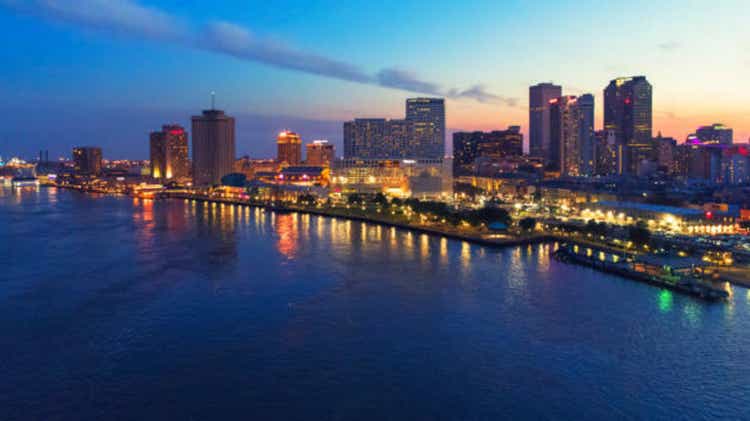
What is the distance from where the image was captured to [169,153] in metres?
54.8

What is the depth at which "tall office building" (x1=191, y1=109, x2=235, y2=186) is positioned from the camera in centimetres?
4741

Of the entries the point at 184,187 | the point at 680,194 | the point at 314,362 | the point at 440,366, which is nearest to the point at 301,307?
the point at 314,362

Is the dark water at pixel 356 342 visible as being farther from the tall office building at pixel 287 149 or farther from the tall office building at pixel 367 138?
the tall office building at pixel 287 149

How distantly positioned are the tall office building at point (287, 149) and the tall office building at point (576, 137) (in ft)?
95.0

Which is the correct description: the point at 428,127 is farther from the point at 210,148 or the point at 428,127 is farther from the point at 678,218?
the point at 678,218

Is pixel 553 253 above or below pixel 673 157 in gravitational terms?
below

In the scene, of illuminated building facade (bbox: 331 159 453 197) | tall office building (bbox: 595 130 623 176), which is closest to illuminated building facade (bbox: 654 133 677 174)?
tall office building (bbox: 595 130 623 176)

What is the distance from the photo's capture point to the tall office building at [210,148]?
47.4 metres

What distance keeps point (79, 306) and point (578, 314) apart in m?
7.48

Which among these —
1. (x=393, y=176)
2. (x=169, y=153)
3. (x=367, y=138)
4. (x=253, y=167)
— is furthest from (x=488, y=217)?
(x=253, y=167)

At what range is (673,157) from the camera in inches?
2116

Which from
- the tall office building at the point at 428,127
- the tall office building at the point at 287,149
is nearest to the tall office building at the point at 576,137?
the tall office building at the point at 428,127

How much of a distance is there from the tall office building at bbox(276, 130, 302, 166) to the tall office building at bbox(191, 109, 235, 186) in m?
16.7

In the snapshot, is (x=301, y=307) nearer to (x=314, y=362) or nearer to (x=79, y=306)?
(x=314, y=362)
